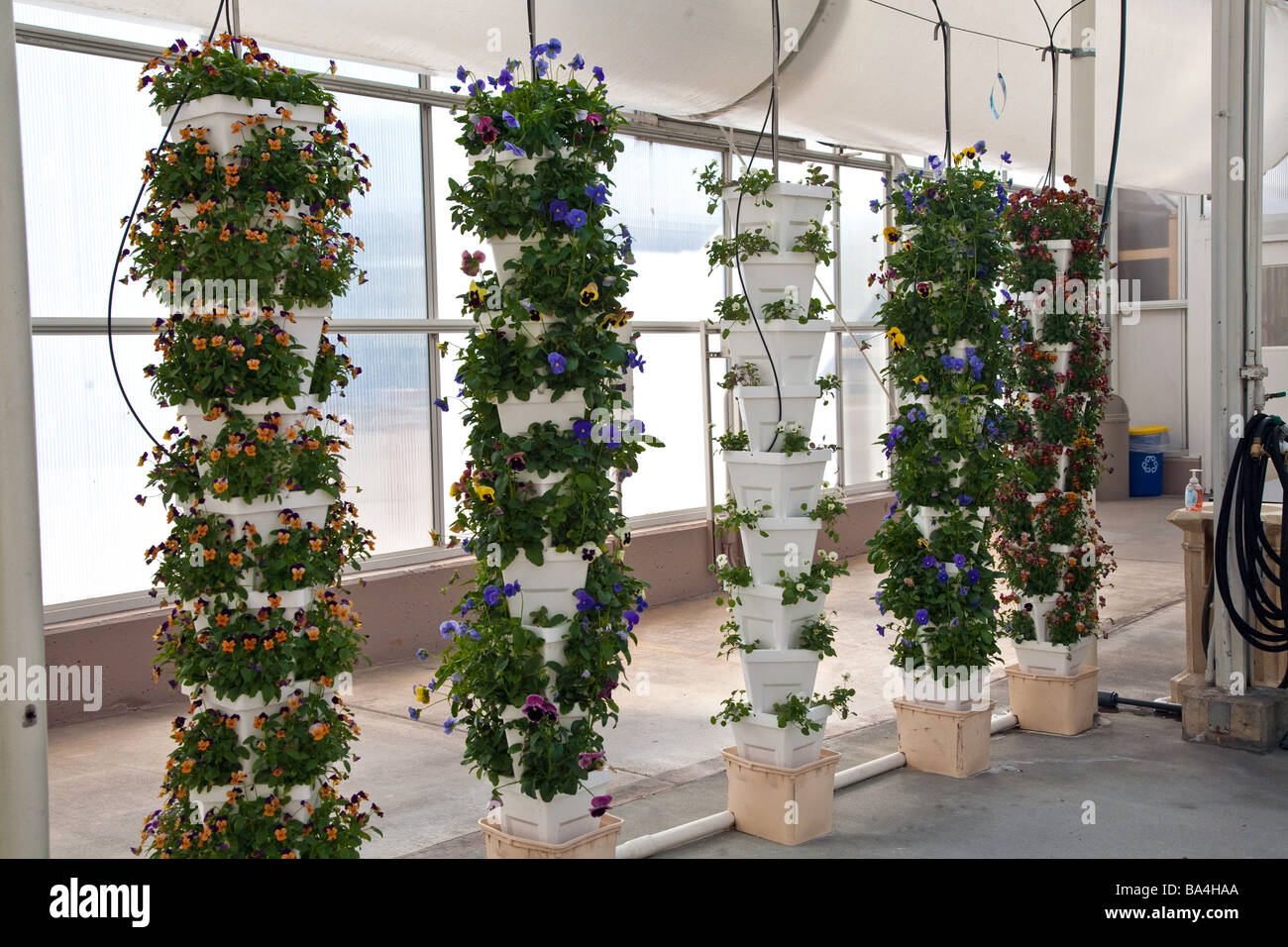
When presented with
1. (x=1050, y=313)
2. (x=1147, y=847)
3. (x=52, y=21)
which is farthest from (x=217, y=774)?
(x=52, y=21)

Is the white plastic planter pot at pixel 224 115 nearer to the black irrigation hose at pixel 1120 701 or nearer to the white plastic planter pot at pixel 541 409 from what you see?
the white plastic planter pot at pixel 541 409

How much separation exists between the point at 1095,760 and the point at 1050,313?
1.79 metres

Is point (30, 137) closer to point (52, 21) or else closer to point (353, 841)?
point (52, 21)

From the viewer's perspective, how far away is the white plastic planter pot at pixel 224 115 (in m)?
2.52

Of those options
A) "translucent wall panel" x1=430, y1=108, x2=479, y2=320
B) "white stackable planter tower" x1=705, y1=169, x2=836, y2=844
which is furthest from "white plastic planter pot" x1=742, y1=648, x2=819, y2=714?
"translucent wall panel" x1=430, y1=108, x2=479, y2=320

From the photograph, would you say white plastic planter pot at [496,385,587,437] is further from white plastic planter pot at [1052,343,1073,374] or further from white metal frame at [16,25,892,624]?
white plastic planter pot at [1052,343,1073,374]

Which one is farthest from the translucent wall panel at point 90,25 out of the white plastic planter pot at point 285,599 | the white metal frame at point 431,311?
the white plastic planter pot at point 285,599

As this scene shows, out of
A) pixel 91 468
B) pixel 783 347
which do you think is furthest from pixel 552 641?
pixel 91 468

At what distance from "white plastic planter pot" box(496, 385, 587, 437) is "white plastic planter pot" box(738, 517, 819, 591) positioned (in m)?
1.02

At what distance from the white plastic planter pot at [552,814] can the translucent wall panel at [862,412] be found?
7332 mm

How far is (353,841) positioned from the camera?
8.92 ft

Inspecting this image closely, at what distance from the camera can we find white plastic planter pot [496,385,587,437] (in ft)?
9.23

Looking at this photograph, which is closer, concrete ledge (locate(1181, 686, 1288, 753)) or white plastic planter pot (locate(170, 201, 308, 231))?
white plastic planter pot (locate(170, 201, 308, 231))

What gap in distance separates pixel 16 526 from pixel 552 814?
1390 mm
